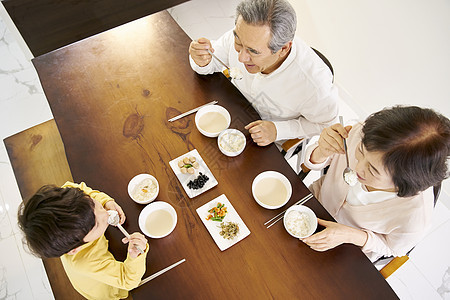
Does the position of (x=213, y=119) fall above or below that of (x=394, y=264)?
above

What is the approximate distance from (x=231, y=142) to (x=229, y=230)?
0.50m

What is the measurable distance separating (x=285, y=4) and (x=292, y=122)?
710mm

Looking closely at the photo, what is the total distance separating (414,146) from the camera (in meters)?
1.18

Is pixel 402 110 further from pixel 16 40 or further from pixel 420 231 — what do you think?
pixel 16 40

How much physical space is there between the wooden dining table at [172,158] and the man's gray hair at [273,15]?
0.47 m

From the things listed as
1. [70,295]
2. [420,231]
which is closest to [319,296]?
[420,231]

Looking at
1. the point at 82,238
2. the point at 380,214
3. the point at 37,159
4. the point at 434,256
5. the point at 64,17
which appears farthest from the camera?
the point at 64,17

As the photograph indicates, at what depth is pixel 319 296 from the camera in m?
1.40

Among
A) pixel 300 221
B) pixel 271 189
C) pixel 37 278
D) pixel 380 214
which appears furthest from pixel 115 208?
pixel 37 278

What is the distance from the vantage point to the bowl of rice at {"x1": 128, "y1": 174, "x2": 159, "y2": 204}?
159 centimetres

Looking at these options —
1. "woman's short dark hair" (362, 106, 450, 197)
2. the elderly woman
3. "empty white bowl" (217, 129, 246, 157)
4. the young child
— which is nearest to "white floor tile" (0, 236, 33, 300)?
the young child

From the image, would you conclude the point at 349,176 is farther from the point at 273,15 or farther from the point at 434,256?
the point at 434,256

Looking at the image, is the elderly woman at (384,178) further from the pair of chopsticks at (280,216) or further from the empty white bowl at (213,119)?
the empty white bowl at (213,119)

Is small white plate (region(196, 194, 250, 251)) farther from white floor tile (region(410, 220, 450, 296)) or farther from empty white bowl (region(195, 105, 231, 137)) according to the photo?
white floor tile (region(410, 220, 450, 296))
